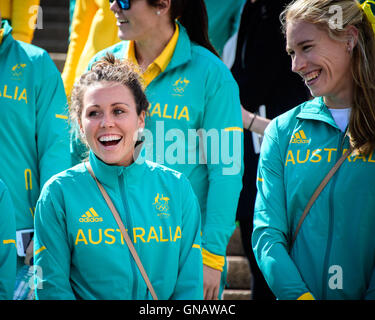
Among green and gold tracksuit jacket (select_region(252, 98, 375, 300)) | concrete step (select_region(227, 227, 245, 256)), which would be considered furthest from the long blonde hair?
concrete step (select_region(227, 227, 245, 256))

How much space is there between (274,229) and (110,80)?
0.99 metres

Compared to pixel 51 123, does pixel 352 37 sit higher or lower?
higher

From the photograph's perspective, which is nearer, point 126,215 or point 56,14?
point 126,215

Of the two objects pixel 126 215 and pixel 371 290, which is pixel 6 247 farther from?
pixel 371 290

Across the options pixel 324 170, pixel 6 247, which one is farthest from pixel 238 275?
pixel 6 247

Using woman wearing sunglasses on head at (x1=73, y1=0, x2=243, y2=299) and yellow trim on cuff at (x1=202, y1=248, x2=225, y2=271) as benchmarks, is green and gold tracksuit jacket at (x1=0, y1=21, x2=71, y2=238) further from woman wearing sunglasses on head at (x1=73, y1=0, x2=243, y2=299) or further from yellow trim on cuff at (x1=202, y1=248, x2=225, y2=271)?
yellow trim on cuff at (x1=202, y1=248, x2=225, y2=271)

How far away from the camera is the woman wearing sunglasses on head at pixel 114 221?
297 cm

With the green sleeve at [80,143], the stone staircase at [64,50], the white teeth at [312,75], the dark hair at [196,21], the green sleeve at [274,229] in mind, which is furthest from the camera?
the stone staircase at [64,50]

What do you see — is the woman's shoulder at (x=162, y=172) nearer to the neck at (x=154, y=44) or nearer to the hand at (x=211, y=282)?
the hand at (x=211, y=282)

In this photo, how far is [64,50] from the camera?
23.2 ft

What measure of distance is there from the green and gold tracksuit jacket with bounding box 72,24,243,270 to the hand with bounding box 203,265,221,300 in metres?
0.03

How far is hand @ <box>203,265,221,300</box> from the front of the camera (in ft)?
12.2

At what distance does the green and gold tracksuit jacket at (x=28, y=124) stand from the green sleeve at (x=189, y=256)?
3.21ft

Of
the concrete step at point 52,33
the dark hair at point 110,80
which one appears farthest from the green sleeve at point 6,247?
the concrete step at point 52,33
